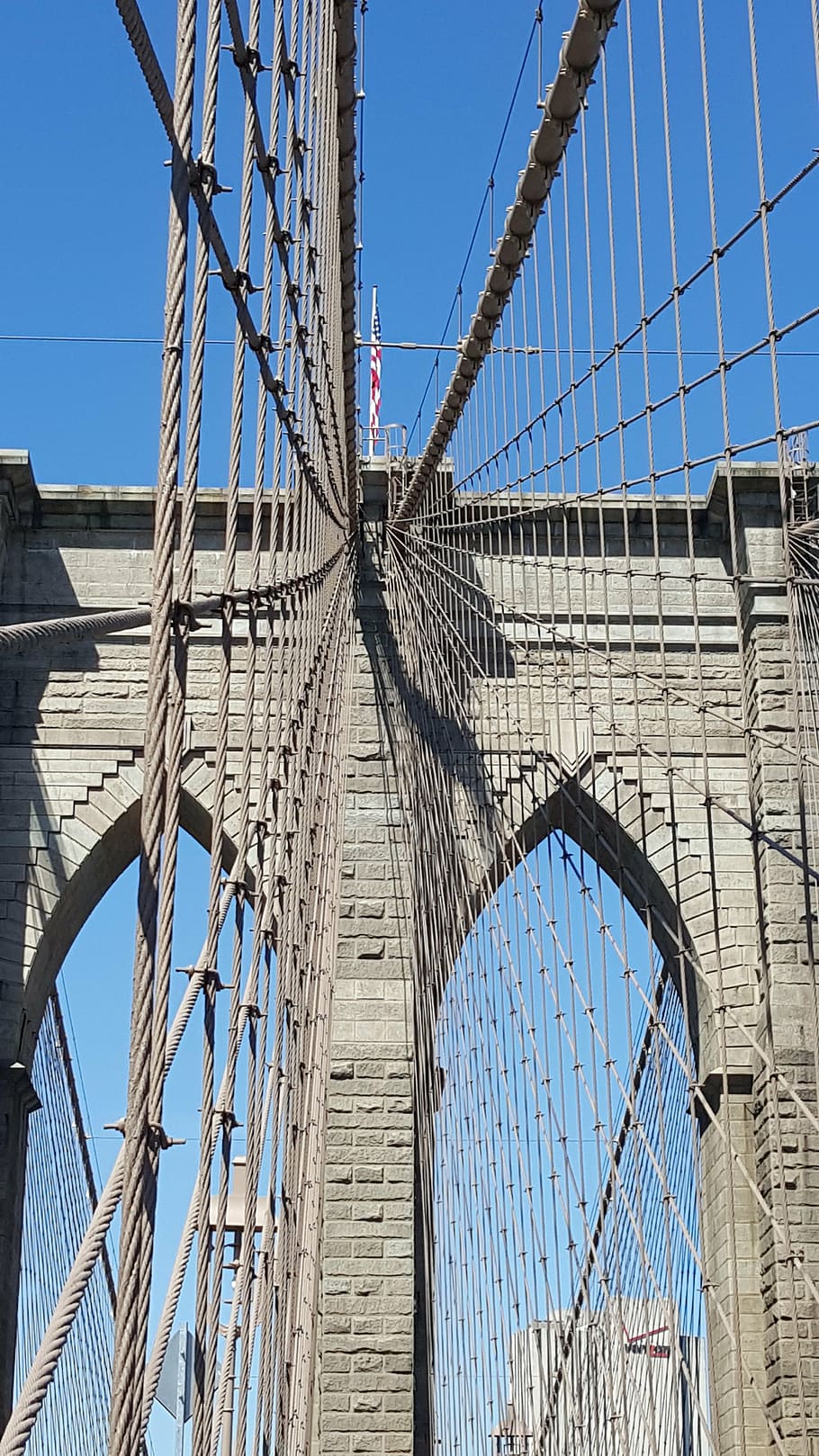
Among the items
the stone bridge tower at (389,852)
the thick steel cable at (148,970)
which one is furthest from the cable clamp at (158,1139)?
the stone bridge tower at (389,852)

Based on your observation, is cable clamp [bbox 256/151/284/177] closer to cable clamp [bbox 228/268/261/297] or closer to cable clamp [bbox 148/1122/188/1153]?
cable clamp [bbox 228/268/261/297]

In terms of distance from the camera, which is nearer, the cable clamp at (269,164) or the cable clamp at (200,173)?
the cable clamp at (200,173)

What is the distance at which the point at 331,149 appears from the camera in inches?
286

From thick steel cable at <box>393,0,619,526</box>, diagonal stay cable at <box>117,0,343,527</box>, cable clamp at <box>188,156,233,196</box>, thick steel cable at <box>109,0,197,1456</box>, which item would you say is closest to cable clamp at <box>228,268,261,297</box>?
diagonal stay cable at <box>117,0,343,527</box>

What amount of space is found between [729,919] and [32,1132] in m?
4.14

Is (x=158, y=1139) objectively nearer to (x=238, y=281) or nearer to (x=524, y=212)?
(x=238, y=281)

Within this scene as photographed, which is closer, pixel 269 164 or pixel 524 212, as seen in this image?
pixel 269 164

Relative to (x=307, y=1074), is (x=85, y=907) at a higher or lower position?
higher

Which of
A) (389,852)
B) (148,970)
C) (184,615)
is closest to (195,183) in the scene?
(184,615)

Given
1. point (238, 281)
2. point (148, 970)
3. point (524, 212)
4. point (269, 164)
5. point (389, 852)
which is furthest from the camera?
point (389, 852)

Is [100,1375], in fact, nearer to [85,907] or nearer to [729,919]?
[85,907]

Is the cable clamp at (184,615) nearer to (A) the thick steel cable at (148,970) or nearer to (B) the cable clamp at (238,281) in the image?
(A) the thick steel cable at (148,970)

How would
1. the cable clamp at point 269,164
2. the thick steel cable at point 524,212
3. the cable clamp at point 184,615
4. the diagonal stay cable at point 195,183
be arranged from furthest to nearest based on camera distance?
the thick steel cable at point 524,212
the cable clamp at point 269,164
the cable clamp at point 184,615
the diagonal stay cable at point 195,183

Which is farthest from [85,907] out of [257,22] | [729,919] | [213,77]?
[213,77]
